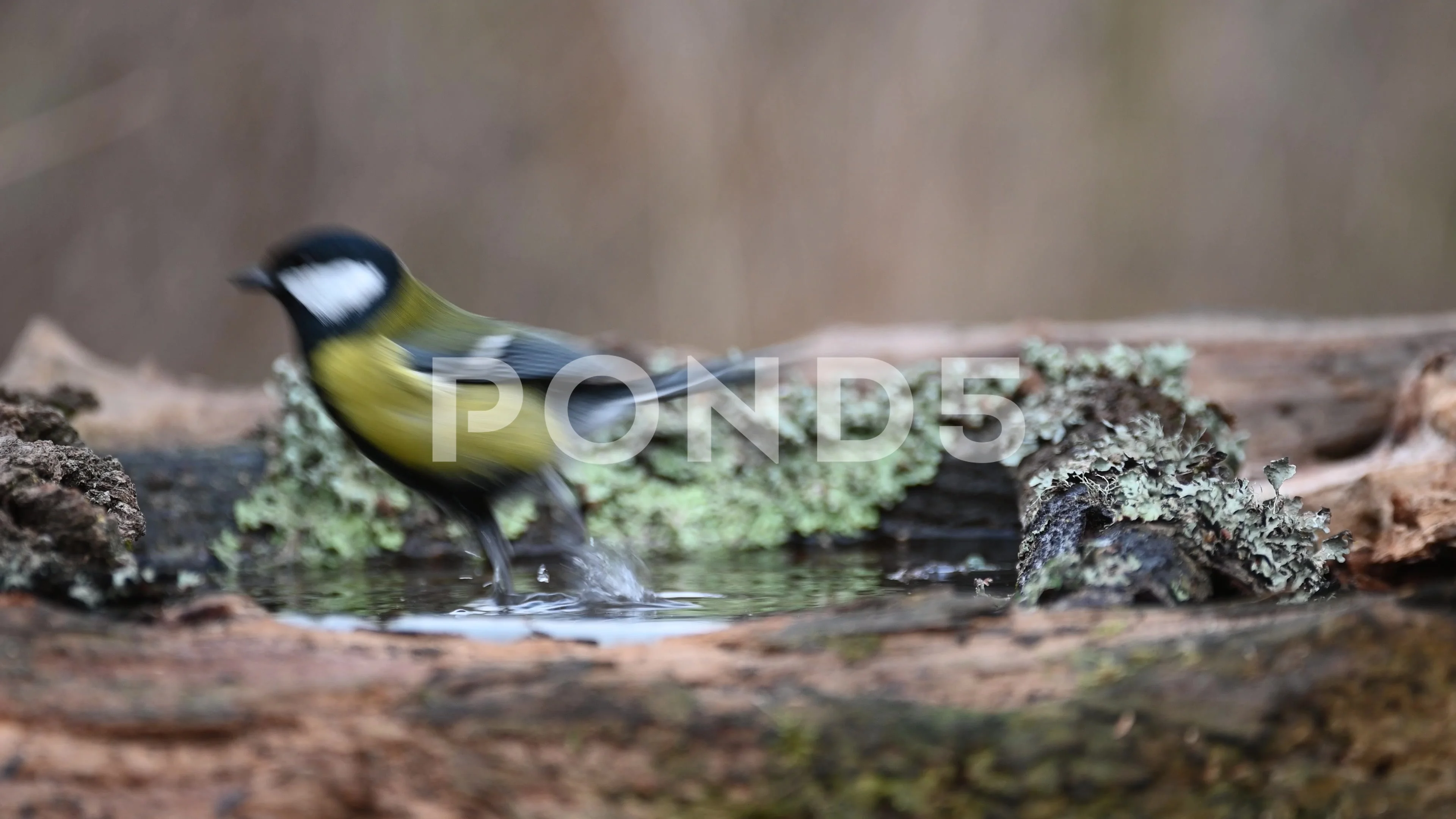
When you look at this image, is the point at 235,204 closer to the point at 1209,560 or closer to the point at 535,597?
the point at 535,597

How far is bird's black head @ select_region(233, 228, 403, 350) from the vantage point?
2141 millimetres

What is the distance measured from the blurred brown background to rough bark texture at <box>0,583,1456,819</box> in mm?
5024

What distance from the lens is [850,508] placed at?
294 centimetres

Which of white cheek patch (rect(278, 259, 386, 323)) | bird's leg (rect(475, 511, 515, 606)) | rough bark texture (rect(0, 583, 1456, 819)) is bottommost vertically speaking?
rough bark texture (rect(0, 583, 1456, 819))

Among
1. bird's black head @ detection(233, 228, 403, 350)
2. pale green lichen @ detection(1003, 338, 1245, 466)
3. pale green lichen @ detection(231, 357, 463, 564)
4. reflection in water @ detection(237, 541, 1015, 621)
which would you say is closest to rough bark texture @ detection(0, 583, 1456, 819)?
reflection in water @ detection(237, 541, 1015, 621)

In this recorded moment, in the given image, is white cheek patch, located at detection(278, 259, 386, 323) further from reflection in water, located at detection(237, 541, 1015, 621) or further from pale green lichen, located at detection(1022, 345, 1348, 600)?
pale green lichen, located at detection(1022, 345, 1348, 600)

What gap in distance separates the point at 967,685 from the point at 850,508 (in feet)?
5.59

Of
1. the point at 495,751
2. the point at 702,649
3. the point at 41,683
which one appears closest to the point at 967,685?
the point at 702,649

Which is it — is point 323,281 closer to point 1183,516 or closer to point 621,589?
point 621,589

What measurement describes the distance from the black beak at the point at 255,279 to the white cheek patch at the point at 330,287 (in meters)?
0.02

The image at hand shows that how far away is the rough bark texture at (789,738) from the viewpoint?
3.93ft
